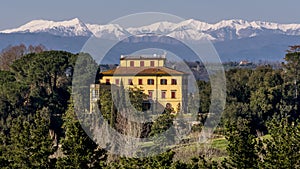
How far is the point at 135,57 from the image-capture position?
3503 cm

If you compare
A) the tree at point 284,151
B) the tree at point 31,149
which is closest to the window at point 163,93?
the tree at point 31,149

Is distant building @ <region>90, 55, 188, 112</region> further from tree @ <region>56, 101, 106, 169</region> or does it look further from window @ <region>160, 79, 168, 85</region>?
tree @ <region>56, 101, 106, 169</region>

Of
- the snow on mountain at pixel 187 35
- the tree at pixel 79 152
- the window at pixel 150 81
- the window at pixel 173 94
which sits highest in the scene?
the snow on mountain at pixel 187 35

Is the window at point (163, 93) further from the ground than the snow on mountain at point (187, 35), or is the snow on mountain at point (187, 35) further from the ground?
the snow on mountain at point (187, 35)

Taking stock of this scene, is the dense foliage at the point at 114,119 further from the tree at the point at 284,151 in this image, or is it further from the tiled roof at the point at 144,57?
the tiled roof at the point at 144,57

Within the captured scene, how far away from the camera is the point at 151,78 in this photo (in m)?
35.3

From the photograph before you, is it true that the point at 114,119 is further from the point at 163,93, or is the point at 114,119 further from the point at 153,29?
the point at 163,93

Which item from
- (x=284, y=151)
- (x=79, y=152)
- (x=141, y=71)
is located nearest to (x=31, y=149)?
(x=79, y=152)

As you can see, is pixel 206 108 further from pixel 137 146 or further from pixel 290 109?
pixel 137 146

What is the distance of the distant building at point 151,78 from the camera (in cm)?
3409

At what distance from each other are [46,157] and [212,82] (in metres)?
15.3

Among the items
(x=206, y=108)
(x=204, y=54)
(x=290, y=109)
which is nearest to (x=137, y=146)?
(x=204, y=54)

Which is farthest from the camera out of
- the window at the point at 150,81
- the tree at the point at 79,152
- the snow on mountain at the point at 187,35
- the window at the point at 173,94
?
the window at the point at 150,81

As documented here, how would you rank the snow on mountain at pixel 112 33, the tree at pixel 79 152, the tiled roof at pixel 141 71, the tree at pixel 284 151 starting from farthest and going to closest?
the tiled roof at pixel 141 71 < the snow on mountain at pixel 112 33 < the tree at pixel 79 152 < the tree at pixel 284 151
